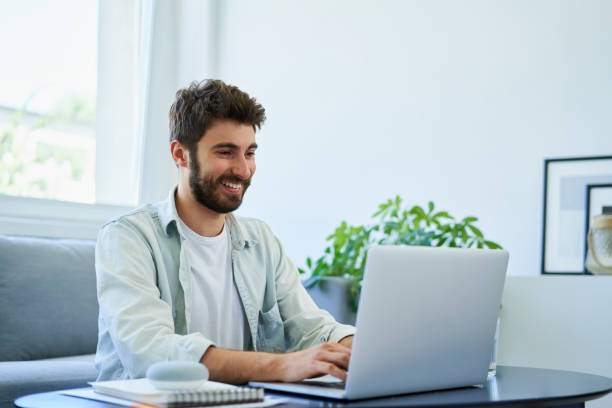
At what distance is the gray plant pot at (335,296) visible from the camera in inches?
110

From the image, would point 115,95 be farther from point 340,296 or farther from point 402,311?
point 402,311

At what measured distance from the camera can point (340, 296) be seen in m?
2.81

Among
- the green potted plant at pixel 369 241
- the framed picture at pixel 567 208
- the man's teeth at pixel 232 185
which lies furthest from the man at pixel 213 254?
the framed picture at pixel 567 208

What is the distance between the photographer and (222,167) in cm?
176

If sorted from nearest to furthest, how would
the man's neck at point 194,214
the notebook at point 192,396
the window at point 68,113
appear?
the notebook at point 192,396 → the man's neck at point 194,214 → the window at point 68,113

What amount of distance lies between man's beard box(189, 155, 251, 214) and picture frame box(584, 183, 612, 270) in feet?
4.63

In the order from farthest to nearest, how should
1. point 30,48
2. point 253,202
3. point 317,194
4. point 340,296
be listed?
point 253,202
point 317,194
point 30,48
point 340,296

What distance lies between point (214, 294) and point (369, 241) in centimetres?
130

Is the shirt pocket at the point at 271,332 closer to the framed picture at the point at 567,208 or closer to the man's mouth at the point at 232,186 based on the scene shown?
the man's mouth at the point at 232,186

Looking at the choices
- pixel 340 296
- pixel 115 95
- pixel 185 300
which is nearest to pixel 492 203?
pixel 340 296

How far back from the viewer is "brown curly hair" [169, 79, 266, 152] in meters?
1.76

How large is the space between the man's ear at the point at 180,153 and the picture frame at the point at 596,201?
4.94 ft

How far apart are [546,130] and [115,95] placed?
1.93 meters

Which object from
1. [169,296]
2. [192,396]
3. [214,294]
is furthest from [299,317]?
[192,396]
